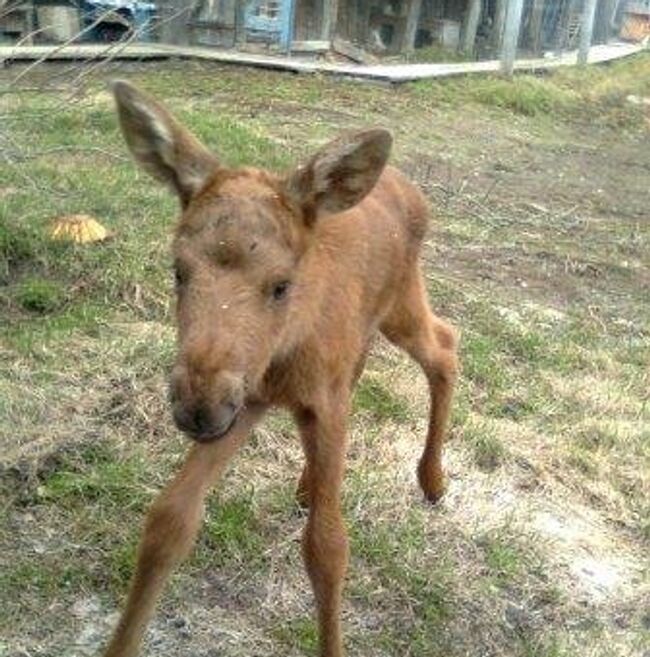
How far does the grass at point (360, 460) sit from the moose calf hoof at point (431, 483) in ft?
0.20

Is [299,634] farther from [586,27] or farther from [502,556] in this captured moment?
[586,27]

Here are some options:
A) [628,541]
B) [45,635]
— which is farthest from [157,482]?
[628,541]

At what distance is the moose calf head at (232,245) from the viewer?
115 inches

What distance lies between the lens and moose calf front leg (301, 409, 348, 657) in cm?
389

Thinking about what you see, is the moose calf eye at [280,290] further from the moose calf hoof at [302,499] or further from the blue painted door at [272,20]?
the blue painted door at [272,20]

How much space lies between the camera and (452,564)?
4680 mm

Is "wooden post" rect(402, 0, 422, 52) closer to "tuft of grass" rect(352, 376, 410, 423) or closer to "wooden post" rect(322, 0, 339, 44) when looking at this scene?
"wooden post" rect(322, 0, 339, 44)

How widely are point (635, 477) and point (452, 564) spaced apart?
4.53 feet

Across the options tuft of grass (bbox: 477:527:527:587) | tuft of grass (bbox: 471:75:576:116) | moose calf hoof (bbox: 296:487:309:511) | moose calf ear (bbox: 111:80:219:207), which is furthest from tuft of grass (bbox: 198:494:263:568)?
tuft of grass (bbox: 471:75:576:116)

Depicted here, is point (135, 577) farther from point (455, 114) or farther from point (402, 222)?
point (455, 114)

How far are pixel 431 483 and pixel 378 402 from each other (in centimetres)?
85

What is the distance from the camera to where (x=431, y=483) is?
5.05 m

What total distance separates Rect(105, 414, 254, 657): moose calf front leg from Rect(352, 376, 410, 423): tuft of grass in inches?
78.5

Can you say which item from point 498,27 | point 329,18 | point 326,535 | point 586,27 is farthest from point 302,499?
point 498,27
